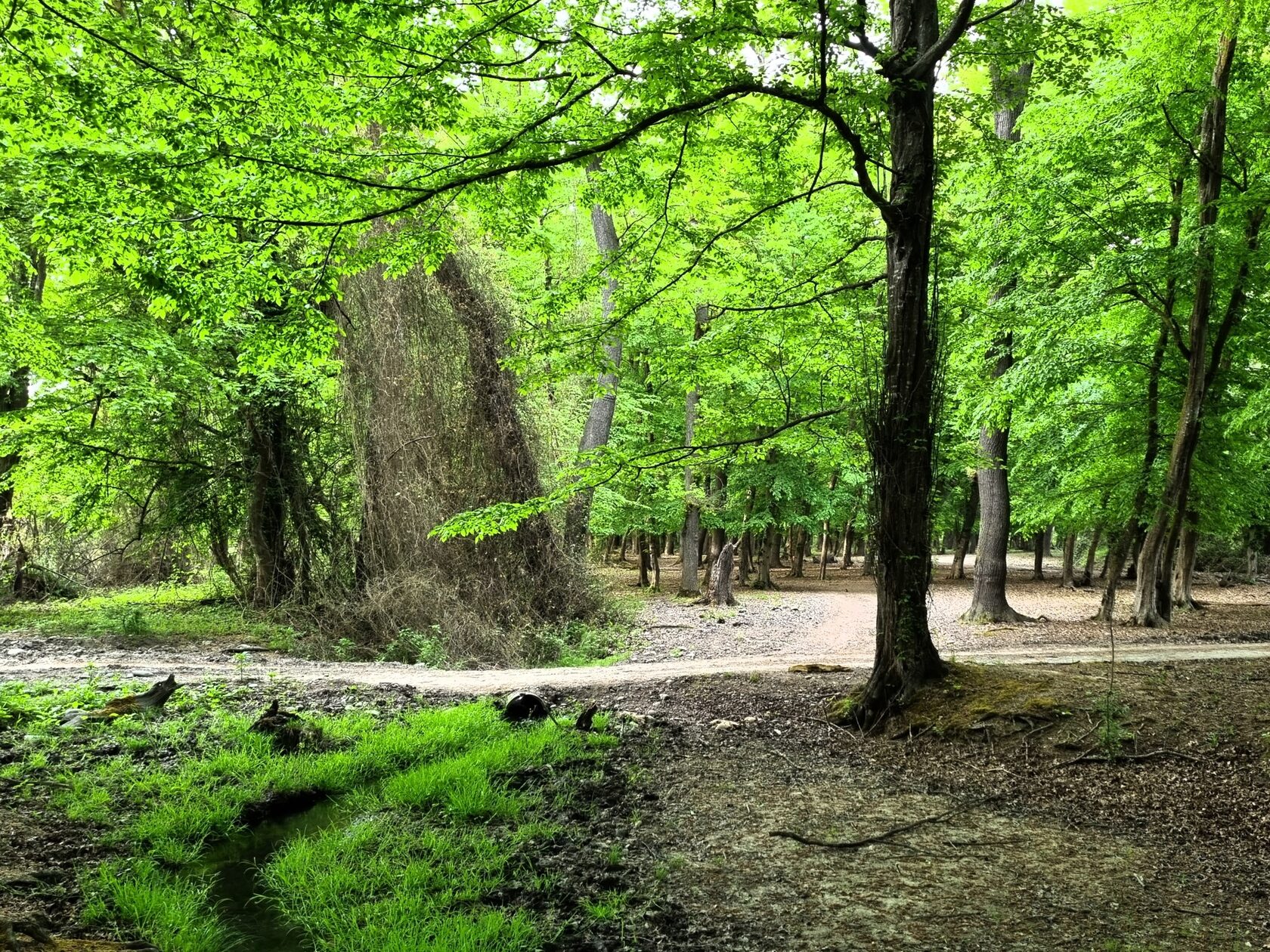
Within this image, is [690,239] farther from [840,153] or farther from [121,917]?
[121,917]

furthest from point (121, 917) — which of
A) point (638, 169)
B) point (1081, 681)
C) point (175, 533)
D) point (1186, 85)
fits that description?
point (1186, 85)

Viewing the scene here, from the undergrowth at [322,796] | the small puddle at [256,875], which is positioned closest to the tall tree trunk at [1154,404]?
the undergrowth at [322,796]

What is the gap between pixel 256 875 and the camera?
4207mm

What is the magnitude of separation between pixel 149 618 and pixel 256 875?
10138 millimetres

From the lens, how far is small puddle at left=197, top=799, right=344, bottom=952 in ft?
11.9

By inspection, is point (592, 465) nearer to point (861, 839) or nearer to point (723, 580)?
point (861, 839)

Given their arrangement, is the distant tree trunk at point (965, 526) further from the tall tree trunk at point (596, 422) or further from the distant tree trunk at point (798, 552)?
the tall tree trunk at point (596, 422)

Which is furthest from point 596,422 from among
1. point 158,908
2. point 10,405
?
point 158,908

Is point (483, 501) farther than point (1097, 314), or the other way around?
point (483, 501)

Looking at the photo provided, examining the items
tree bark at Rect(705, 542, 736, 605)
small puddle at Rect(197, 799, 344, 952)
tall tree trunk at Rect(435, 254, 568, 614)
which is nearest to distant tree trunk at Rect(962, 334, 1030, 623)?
tree bark at Rect(705, 542, 736, 605)

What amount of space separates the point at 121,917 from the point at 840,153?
7.92m

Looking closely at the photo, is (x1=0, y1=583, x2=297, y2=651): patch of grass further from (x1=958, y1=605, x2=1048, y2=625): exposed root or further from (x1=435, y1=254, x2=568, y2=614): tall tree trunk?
(x1=958, y1=605, x2=1048, y2=625): exposed root

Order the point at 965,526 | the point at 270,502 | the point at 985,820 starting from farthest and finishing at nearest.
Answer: the point at 965,526 → the point at 270,502 → the point at 985,820

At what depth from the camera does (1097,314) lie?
11016 millimetres
